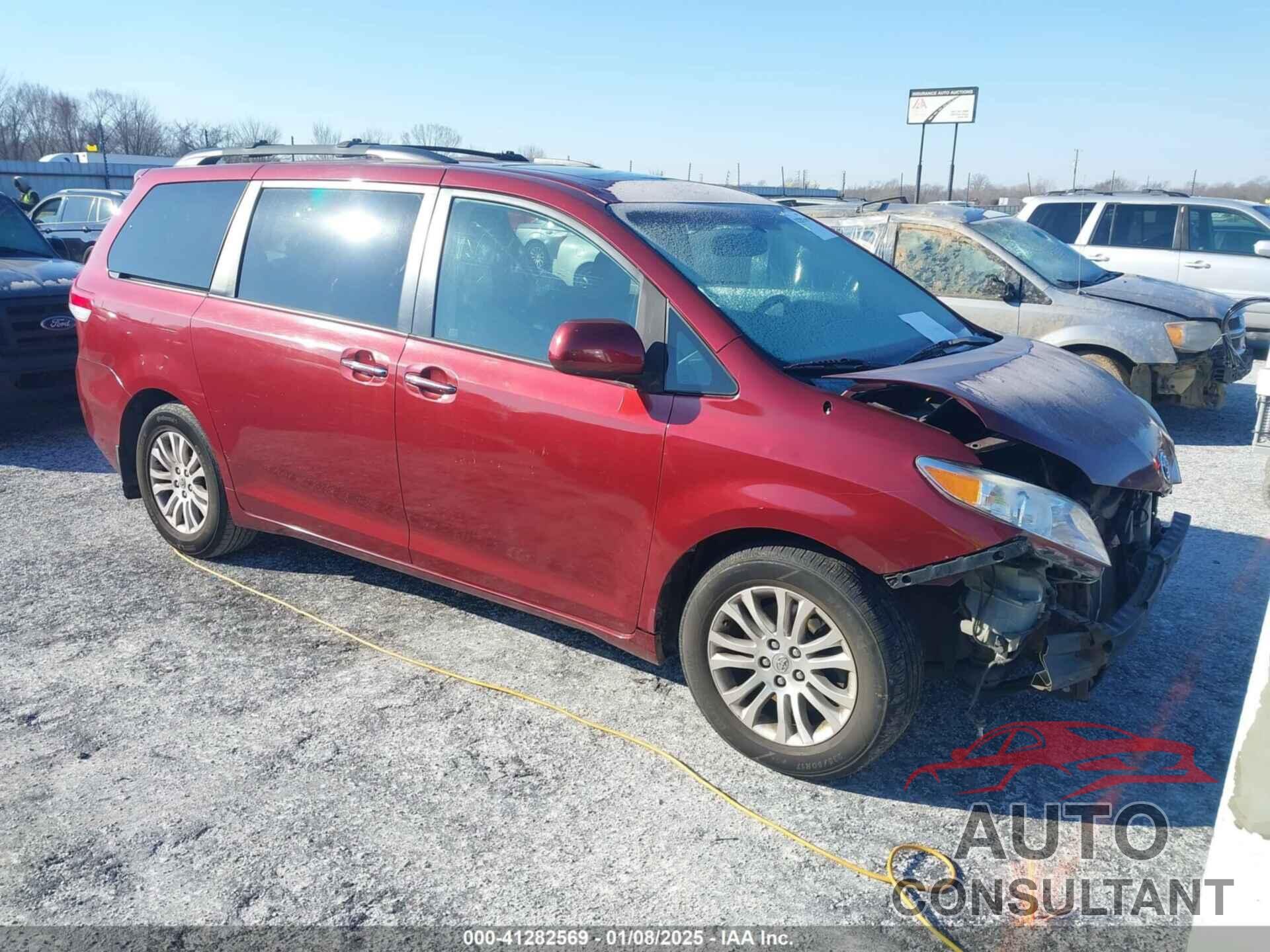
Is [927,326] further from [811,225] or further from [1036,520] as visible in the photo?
[1036,520]

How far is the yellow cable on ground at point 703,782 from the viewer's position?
279cm

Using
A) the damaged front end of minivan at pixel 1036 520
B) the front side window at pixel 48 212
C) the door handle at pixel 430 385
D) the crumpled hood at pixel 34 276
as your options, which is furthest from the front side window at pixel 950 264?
the front side window at pixel 48 212

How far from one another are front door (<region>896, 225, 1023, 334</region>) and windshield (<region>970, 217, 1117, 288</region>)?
21 centimetres

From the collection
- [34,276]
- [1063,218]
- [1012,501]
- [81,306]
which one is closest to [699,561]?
[1012,501]

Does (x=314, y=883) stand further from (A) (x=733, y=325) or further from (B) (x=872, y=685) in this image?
(A) (x=733, y=325)

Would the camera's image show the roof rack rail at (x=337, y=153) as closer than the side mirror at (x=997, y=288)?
Yes

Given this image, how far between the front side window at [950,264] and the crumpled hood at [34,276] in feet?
21.1

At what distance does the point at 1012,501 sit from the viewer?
9.72 feet

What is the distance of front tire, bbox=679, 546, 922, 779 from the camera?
3.05 meters

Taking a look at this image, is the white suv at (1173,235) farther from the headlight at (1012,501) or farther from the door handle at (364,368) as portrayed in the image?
the door handle at (364,368)

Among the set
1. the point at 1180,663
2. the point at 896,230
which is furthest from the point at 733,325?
the point at 896,230

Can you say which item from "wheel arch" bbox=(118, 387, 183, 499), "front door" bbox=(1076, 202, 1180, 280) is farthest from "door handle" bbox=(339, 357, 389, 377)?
"front door" bbox=(1076, 202, 1180, 280)

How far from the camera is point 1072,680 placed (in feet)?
10.3

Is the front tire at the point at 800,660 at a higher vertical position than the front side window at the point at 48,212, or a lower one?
lower
